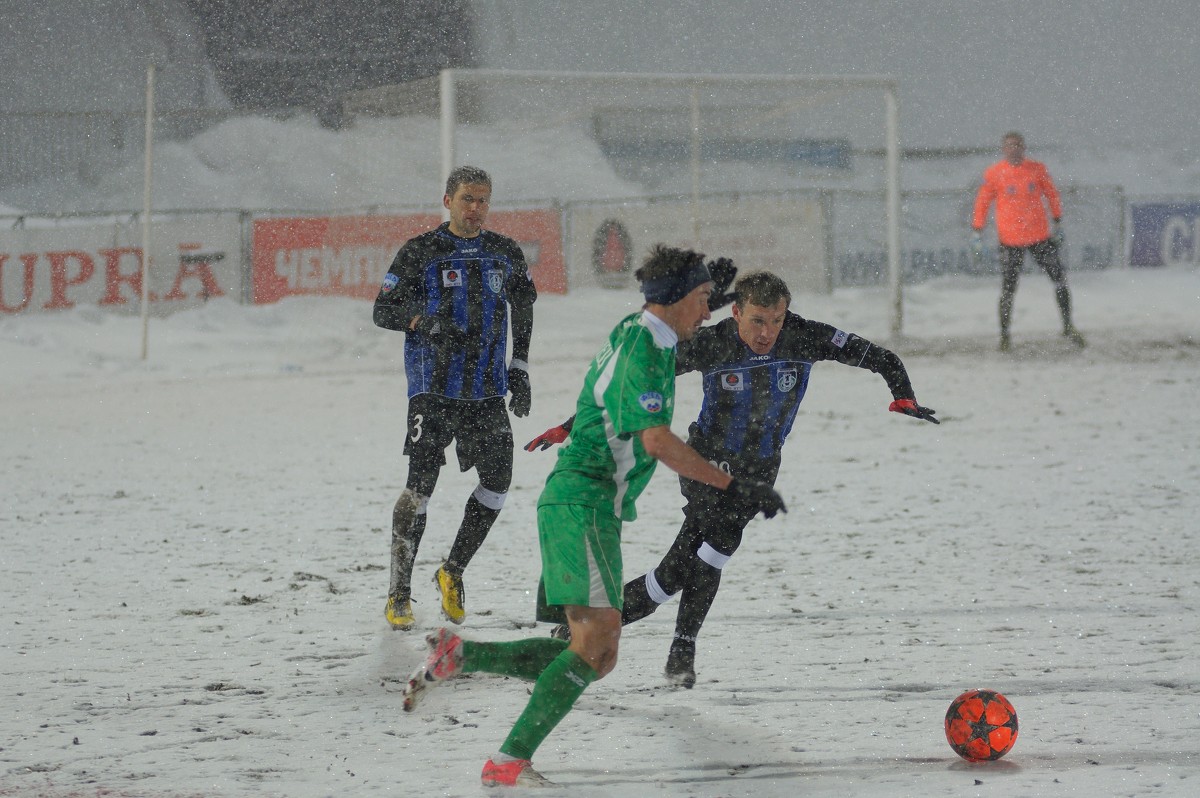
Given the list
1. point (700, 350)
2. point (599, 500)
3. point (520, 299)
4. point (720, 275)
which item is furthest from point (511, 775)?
point (520, 299)

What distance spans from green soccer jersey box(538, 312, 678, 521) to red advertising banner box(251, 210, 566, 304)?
1456 centimetres

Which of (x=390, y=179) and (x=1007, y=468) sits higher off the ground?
(x=390, y=179)

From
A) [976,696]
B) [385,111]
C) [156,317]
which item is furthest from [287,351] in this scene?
[976,696]

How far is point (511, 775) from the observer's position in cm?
335

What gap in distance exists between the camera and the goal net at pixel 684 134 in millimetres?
16594

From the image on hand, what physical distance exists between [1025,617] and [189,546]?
12.8 ft

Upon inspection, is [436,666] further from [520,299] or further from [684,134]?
[684,134]

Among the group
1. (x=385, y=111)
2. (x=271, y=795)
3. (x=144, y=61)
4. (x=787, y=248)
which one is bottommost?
(x=271, y=795)

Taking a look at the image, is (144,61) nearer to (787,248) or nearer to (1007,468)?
(787,248)

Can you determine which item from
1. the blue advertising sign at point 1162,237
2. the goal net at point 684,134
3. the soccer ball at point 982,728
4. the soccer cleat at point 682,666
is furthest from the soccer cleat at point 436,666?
the blue advertising sign at point 1162,237

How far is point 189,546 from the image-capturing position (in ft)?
22.0

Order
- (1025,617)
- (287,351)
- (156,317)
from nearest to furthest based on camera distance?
(1025,617) < (287,351) < (156,317)

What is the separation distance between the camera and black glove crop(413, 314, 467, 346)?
202 inches

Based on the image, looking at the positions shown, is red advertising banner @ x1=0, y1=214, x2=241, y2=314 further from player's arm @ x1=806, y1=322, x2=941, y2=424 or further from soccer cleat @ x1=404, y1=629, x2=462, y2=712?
soccer cleat @ x1=404, y1=629, x2=462, y2=712
